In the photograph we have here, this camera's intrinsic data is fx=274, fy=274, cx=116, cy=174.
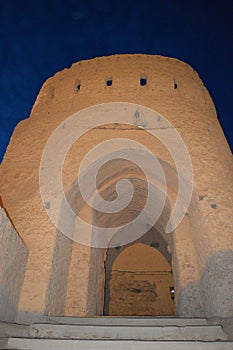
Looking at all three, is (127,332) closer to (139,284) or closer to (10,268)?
(10,268)

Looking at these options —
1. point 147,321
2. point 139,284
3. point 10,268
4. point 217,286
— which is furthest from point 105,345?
point 139,284

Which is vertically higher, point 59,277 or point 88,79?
point 88,79

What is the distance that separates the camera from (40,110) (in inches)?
285

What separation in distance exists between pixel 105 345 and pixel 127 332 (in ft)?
1.71

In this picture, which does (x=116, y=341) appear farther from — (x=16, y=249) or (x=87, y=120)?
(x=87, y=120)

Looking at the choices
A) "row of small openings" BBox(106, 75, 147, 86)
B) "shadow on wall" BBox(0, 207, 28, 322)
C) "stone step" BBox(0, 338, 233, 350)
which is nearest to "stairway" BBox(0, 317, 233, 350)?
"stone step" BBox(0, 338, 233, 350)

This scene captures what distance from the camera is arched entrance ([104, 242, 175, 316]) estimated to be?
10542mm

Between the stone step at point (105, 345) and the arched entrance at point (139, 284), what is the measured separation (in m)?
7.82

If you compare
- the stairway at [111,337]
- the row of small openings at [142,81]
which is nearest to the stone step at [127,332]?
the stairway at [111,337]

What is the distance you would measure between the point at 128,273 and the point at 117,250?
103 cm

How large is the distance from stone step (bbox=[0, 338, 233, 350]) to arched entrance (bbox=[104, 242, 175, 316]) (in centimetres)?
782

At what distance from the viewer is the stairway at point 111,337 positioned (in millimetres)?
3031

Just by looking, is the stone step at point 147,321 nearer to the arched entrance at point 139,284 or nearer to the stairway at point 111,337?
the stairway at point 111,337

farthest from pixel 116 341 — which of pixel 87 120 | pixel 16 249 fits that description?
pixel 87 120
